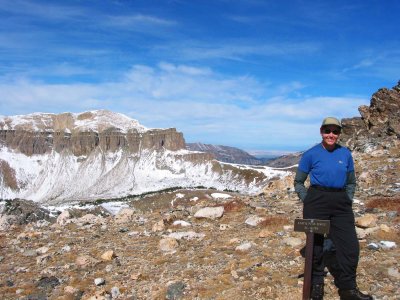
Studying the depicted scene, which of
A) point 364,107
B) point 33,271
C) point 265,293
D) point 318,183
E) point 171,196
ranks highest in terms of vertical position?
point 364,107

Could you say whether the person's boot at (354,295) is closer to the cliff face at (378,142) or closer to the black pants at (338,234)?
the black pants at (338,234)

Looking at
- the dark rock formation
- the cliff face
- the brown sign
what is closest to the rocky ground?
the brown sign

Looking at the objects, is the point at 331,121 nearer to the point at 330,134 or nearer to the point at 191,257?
the point at 330,134

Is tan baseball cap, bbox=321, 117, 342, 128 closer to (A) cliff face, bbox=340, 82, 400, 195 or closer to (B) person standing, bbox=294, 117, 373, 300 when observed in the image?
(B) person standing, bbox=294, 117, 373, 300

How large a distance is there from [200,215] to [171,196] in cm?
17116

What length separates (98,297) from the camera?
10852mm

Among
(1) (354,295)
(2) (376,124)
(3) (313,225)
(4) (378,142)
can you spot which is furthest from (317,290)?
(2) (376,124)

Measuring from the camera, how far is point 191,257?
13.5 meters

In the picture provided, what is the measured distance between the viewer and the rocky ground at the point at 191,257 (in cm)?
1059

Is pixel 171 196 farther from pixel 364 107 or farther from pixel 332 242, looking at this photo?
pixel 332 242

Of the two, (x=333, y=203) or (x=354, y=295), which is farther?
(x=333, y=203)

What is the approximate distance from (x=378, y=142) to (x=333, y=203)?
3036 centimetres

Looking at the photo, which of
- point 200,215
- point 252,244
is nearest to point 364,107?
point 200,215

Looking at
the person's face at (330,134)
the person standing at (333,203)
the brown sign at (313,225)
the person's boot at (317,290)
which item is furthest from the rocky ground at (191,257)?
the person's face at (330,134)
